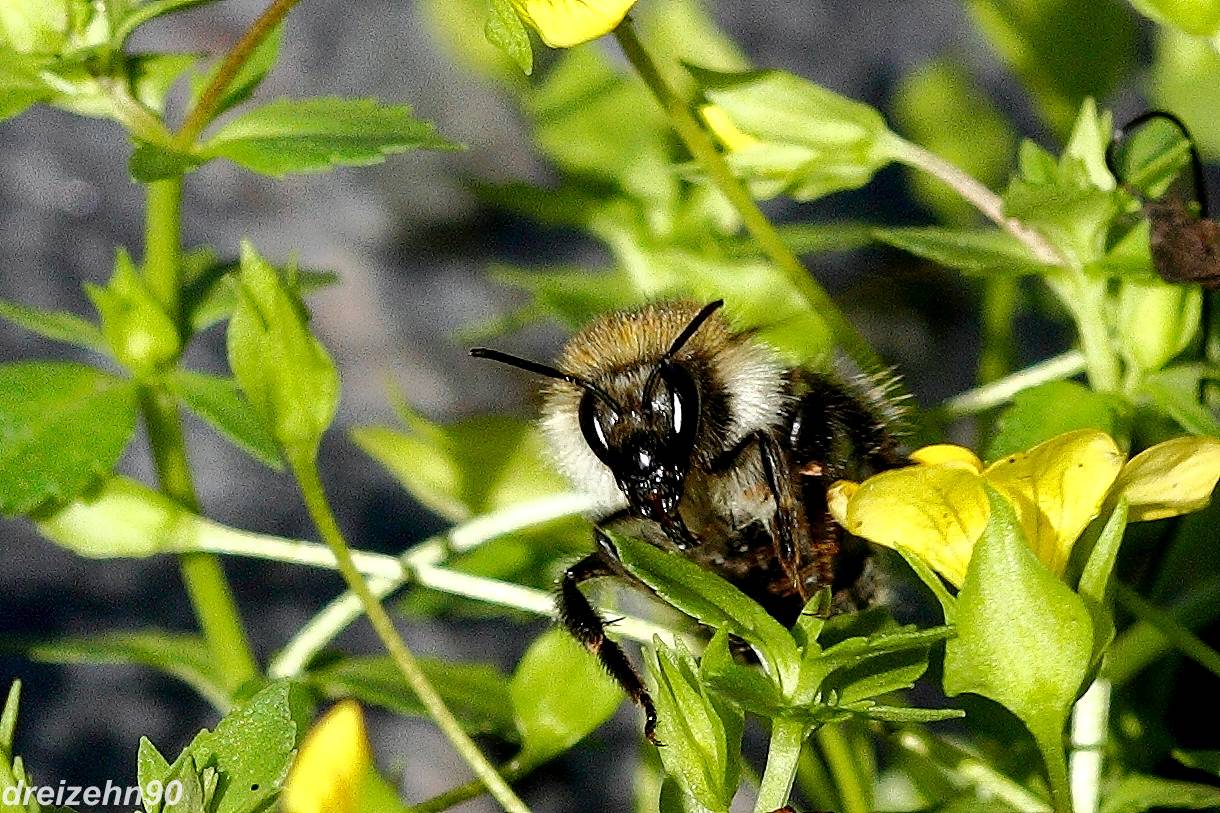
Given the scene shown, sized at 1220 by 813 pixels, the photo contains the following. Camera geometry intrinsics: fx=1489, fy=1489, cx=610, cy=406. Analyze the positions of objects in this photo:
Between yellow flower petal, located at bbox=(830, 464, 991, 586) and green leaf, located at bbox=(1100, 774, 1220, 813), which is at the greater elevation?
yellow flower petal, located at bbox=(830, 464, 991, 586)

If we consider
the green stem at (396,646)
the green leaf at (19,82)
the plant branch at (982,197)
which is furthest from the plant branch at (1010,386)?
the green leaf at (19,82)

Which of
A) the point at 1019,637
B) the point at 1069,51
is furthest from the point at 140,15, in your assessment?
the point at 1069,51

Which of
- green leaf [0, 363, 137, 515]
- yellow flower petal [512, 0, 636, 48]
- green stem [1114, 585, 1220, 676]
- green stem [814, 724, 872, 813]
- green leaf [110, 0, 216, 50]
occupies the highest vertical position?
green leaf [110, 0, 216, 50]

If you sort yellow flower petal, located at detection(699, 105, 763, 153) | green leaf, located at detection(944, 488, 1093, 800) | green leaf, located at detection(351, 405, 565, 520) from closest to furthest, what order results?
green leaf, located at detection(944, 488, 1093, 800), yellow flower petal, located at detection(699, 105, 763, 153), green leaf, located at detection(351, 405, 565, 520)

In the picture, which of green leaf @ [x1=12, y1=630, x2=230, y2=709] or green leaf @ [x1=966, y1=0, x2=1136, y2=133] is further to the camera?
green leaf @ [x1=966, y1=0, x2=1136, y2=133]

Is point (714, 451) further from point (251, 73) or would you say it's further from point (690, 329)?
point (251, 73)

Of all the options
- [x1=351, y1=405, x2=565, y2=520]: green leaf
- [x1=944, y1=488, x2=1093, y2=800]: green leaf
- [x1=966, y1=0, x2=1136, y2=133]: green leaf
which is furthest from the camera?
[x1=966, y1=0, x2=1136, y2=133]: green leaf

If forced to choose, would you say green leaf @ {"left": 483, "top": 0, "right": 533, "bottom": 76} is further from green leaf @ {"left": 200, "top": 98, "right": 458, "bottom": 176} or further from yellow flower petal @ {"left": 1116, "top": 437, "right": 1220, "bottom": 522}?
yellow flower petal @ {"left": 1116, "top": 437, "right": 1220, "bottom": 522}

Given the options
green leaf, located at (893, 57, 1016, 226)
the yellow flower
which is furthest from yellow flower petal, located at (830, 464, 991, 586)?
green leaf, located at (893, 57, 1016, 226)
